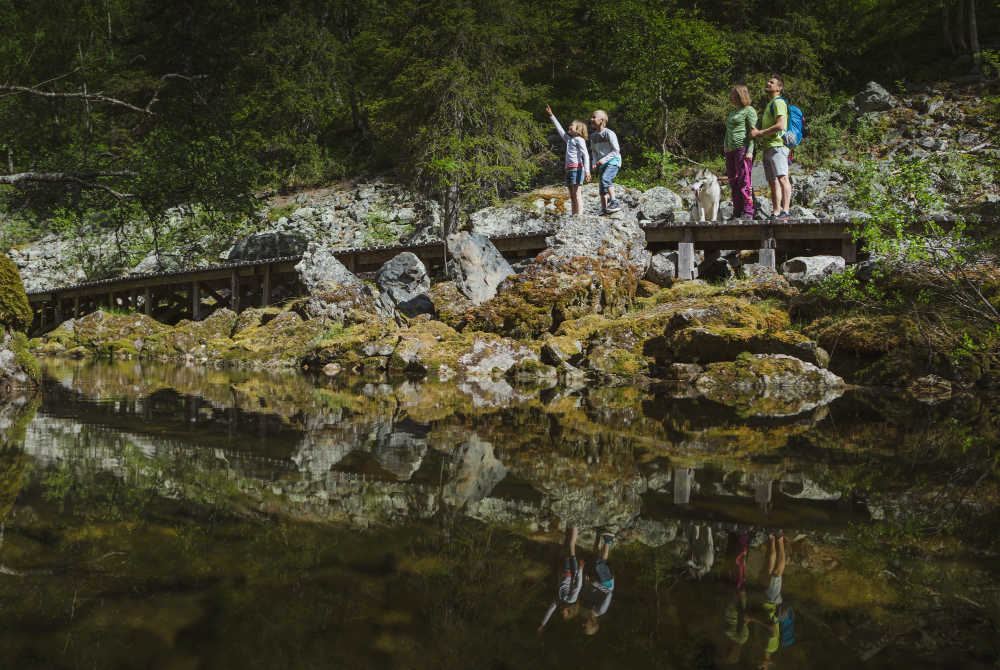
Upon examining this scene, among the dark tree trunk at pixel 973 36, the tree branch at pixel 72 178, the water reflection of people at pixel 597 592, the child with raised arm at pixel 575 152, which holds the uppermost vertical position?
the dark tree trunk at pixel 973 36

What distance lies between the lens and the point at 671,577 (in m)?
1.80

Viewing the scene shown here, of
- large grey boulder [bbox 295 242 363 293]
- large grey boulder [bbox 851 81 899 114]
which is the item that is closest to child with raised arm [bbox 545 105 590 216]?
large grey boulder [bbox 295 242 363 293]

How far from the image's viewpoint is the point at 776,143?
36.5 feet

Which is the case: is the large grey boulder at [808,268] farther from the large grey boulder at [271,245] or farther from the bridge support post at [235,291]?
the large grey boulder at [271,245]

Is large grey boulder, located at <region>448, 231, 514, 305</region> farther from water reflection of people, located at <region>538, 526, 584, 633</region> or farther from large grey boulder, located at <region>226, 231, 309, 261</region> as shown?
large grey boulder, located at <region>226, 231, 309, 261</region>

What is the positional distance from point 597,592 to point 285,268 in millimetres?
19114

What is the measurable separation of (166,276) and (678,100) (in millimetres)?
20850

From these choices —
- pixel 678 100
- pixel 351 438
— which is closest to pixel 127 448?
pixel 351 438

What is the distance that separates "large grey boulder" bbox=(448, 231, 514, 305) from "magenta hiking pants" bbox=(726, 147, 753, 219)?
184 inches

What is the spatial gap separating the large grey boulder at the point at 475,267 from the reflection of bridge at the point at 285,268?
77.9 inches

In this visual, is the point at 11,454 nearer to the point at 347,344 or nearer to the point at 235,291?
the point at 347,344

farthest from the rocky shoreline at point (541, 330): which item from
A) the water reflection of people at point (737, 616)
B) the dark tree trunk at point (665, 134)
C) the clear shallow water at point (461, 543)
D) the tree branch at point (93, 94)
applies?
the dark tree trunk at point (665, 134)

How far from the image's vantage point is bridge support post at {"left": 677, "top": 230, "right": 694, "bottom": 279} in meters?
14.3

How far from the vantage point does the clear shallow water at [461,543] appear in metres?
1.41
